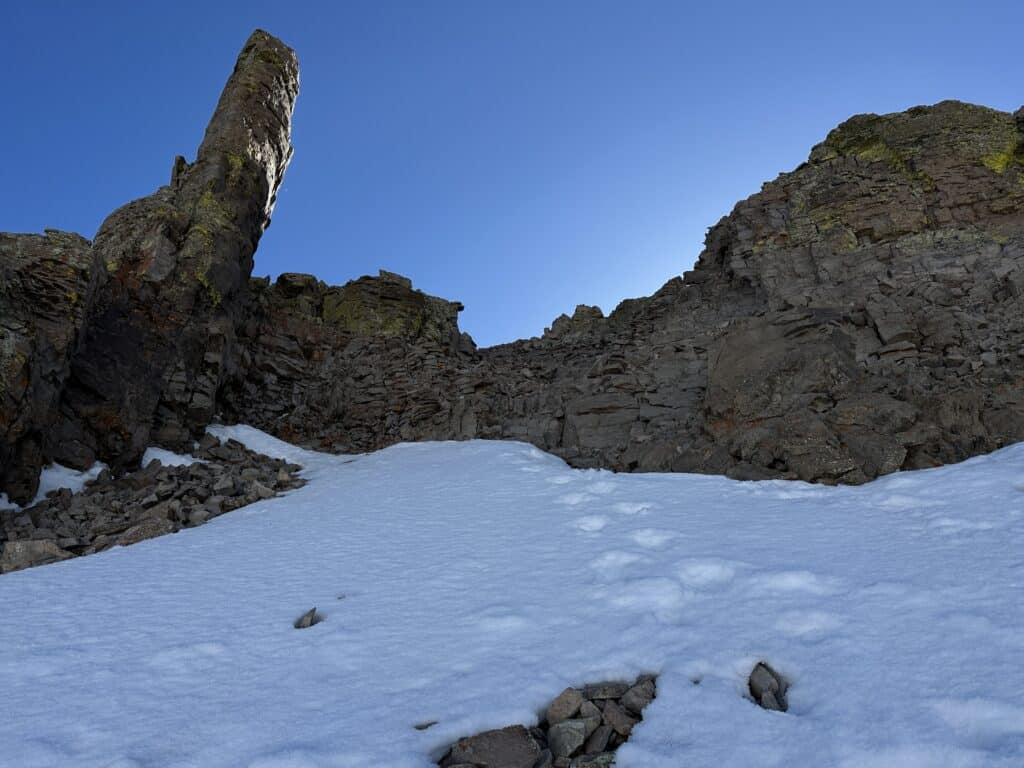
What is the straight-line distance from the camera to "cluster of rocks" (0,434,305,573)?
984cm

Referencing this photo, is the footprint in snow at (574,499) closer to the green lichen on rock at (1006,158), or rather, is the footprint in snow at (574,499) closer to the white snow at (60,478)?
the white snow at (60,478)

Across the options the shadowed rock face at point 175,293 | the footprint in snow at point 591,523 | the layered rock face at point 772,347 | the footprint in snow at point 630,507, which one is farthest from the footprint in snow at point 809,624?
the shadowed rock face at point 175,293

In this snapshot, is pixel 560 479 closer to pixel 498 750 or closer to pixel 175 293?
pixel 498 750

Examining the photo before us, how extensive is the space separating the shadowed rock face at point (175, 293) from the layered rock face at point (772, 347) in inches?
106

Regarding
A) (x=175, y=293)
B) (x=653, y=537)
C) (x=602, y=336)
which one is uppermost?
(x=175, y=293)

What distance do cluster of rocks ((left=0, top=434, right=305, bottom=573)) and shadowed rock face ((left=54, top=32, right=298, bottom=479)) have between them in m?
1.48

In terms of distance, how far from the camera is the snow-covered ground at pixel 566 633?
3127 millimetres

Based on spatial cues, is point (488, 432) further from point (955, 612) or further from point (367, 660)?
point (955, 612)

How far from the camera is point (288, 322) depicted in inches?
963

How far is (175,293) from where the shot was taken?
18.1 m

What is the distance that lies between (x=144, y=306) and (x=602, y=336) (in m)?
17.8

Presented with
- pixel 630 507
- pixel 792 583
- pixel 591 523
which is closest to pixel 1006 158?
pixel 630 507

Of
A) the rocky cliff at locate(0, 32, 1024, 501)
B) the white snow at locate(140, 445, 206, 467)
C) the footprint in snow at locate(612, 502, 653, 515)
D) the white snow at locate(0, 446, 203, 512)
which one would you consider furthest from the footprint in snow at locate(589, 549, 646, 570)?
the white snow at locate(140, 445, 206, 467)

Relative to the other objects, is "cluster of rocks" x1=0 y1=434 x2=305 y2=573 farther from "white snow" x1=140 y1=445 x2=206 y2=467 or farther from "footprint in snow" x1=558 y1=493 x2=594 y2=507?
"footprint in snow" x1=558 y1=493 x2=594 y2=507
